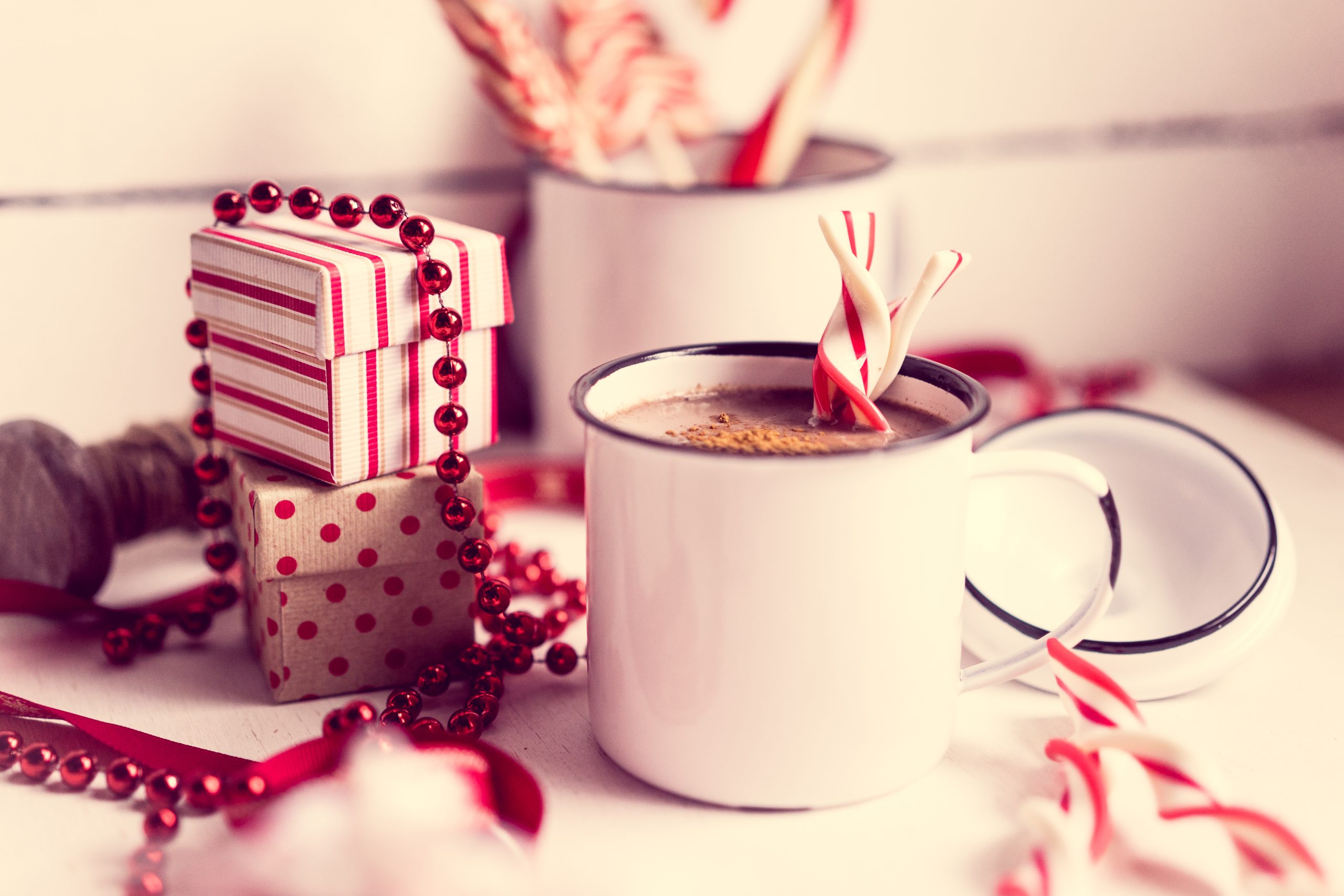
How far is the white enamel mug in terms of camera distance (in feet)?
1.48

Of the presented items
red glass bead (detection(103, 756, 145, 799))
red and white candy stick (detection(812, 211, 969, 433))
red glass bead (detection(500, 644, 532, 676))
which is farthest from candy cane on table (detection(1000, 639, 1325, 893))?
red glass bead (detection(103, 756, 145, 799))

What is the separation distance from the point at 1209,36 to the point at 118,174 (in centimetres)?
81

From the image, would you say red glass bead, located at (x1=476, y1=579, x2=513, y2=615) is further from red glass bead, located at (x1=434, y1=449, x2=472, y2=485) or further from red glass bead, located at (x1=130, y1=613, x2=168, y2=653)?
red glass bead, located at (x1=130, y1=613, x2=168, y2=653)

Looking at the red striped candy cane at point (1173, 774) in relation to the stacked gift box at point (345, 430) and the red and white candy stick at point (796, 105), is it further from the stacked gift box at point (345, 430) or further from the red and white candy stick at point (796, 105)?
the red and white candy stick at point (796, 105)

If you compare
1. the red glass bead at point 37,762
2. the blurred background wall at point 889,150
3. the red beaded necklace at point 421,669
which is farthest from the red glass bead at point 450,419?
the blurred background wall at point 889,150

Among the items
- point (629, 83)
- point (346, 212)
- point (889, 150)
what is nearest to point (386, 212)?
point (346, 212)

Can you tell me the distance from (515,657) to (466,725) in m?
0.06

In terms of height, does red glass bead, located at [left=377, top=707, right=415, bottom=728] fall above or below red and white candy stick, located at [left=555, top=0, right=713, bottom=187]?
below

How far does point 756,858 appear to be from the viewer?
46 cm

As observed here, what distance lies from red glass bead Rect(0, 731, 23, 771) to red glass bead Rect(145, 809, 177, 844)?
0.08 metres

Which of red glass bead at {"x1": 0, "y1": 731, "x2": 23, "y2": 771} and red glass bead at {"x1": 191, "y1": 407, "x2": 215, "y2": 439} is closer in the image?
red glass bead at {"x1": 0, "y1": 731, "x2": 23, "y2": 771}

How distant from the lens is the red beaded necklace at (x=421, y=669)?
19.2 inches

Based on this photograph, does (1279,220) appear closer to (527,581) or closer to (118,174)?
(527,581)

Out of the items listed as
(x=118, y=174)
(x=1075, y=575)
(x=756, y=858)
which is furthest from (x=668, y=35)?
(x=756, y=858)
